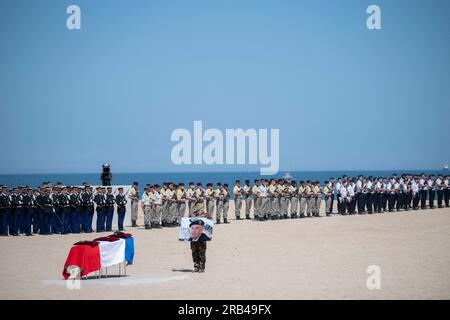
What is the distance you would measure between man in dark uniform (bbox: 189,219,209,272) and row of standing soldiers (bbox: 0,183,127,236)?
37.9ft

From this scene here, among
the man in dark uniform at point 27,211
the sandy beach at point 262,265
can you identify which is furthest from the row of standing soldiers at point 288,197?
the man in dark uniform at point 27,211

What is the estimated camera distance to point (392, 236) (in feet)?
80.8

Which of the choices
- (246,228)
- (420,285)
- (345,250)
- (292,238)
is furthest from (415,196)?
(420,285)

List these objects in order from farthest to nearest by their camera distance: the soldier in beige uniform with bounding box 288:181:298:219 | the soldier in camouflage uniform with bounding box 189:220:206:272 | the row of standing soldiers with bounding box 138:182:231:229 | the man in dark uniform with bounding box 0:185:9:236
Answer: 1. the soldier in beige uniform with bounding box 288:181:298:219
2. the row of standing soldiers with bounding box 138:182:231:229
3. the man in dark uniform with bounding box 0:185:9:236
4. the soldier in camouflage uniform with bounding box 189:220:206:272

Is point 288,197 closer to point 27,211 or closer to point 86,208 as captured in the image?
point 86,208

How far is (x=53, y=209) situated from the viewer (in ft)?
89.2

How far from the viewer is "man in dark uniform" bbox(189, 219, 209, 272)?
650 inches

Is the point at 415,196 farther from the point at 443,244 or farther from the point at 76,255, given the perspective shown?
the point at 76,255

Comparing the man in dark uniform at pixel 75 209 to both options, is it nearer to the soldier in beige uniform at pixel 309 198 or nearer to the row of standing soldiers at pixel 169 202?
the row of standing soldiers at pixel 169 202

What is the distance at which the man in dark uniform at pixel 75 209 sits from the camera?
1072 inches

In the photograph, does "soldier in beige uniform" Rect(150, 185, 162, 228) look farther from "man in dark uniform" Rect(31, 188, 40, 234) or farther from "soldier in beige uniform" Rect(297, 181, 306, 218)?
"soldier in beige uniform" Rect(297, 181, 306, 218)

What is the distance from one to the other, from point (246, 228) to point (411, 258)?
1111 cm

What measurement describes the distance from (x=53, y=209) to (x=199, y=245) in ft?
39.7

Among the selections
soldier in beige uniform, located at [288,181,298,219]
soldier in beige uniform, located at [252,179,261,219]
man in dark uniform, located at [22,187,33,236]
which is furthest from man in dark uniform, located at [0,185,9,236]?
soldier in beige uniform, located at [288,181,298,219]
